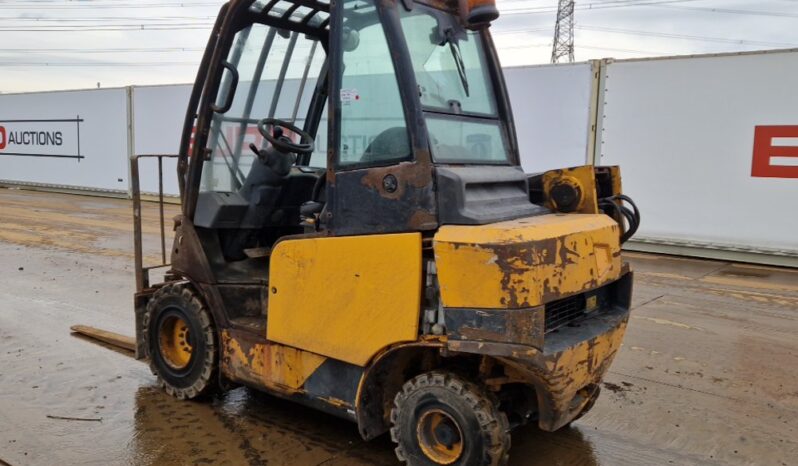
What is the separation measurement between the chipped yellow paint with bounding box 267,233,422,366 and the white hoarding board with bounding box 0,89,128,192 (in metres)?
16.4

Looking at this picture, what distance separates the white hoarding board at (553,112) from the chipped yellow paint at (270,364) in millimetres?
8497

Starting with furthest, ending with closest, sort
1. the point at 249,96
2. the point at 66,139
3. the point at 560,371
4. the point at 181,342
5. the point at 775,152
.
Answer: the point at 66,139 < the point at 775,152 < the point at 181,342 < the point at 249,96 < the point at 560,371

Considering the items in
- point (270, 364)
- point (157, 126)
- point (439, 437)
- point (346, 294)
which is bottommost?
point (439, 437)

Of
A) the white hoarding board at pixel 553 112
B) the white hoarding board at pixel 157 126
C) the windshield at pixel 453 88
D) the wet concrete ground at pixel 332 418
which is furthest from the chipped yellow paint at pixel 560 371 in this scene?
the white hoarding board at pixel 157 126

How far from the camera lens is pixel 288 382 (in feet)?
12.0

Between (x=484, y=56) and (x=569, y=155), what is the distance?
25.9 ft

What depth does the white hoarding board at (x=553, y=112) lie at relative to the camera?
11.1 m

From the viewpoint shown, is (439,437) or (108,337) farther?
(108,337)

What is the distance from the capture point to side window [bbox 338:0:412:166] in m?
3.17

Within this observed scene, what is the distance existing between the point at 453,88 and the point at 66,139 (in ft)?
62.2

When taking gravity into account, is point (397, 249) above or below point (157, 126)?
below

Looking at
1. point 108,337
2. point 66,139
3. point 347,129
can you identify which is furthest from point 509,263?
point 66,139

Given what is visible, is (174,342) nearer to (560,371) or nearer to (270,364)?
(270,364)

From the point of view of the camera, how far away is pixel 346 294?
3.25 meters
